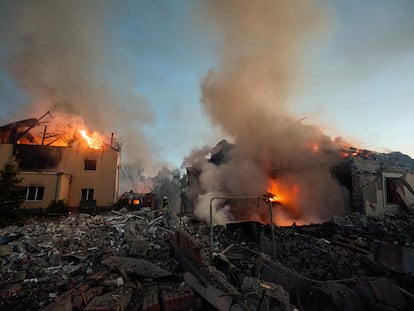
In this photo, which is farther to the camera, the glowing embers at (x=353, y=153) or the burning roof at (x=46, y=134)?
the burning roof at (x=46, y=134)

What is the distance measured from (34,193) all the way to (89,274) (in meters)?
17.1

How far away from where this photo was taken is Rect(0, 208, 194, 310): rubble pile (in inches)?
135

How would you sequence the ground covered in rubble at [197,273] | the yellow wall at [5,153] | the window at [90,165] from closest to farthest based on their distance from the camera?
the ground covered in rubble at [197,273], the yellow wall at [5,153], the window at [90,165]

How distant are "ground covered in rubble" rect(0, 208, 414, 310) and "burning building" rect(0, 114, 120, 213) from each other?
11.5 m

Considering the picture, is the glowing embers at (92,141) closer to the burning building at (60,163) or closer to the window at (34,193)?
the burning building at (60,163)

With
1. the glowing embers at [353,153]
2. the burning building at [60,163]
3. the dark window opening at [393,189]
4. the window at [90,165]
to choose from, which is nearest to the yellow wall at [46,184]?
the burning building at [60,163]

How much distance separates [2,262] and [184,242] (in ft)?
15.9

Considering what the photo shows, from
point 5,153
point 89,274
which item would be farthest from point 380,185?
point 5,153

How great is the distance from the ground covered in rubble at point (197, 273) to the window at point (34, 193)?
37.7 ft

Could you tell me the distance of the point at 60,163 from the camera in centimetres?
1958

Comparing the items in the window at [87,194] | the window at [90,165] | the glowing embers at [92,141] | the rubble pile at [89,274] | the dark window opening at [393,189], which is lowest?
the rubble pile at [89,274]

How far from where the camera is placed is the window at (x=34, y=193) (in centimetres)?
1717

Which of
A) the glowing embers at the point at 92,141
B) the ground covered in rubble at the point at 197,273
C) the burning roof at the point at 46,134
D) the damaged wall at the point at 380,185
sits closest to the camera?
the ground covered in rubble at the point at 197,273

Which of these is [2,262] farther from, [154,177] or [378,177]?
[154,177]
